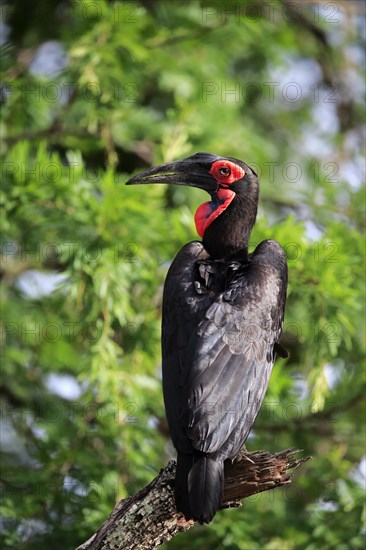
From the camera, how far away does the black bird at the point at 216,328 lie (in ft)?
13.9

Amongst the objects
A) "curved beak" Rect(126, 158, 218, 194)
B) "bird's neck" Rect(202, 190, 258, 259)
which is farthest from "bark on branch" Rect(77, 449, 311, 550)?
"curved beak" Rect(126, 158, 218, 194)

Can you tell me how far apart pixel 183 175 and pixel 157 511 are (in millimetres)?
2049

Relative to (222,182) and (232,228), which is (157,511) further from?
(222,182)

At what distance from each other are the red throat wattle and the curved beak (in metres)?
0.06

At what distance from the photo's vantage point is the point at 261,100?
10234mm

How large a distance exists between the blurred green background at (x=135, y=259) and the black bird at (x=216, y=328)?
0.88m

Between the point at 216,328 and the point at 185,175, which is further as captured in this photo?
the point at 185,175

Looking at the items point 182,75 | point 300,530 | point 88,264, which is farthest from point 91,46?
point 300,530

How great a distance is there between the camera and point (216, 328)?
15.3 ft

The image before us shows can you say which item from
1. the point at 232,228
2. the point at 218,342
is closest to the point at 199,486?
the point at 218,342

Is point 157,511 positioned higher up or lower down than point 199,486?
lower down

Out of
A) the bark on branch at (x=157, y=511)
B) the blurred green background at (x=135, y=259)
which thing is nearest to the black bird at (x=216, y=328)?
the bark on branch at (x=157, y=511)

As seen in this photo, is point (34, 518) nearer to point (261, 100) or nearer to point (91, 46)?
point (91, 46)

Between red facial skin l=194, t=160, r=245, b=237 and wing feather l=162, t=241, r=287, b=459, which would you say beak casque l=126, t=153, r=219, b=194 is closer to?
red facial skin l=194, t=160, r=245, b=237
